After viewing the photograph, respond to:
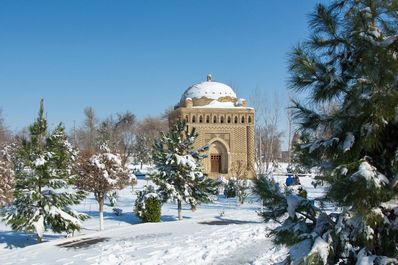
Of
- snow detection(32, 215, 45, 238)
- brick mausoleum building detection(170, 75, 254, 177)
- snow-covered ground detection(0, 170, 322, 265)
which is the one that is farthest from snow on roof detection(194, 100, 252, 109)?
snow detection(32, 215, 45, 238)

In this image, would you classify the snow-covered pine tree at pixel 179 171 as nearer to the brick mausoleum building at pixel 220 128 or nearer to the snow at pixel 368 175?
the snow at pixel 368 175

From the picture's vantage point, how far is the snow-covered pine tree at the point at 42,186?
48.0ft

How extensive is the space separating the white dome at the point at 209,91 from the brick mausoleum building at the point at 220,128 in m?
0.11

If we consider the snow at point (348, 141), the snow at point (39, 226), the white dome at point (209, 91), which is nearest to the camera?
the snow at point (348, 141)

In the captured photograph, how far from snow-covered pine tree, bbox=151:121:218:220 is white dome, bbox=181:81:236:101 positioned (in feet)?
61.8

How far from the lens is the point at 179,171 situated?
19266 millimetres

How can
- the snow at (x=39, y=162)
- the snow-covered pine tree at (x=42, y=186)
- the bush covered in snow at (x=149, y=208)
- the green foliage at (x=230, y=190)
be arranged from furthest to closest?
Answer: the green foliage at (x=230, y=190), the bush covered in snow at (x=149, y=208), the snow at (x=39, y=162), the snow-covered pine tree at (x=42, y=186)

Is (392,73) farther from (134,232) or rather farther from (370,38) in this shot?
(134,232)

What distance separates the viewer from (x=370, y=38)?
13.7ft

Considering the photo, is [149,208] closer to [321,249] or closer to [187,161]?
[187,161]

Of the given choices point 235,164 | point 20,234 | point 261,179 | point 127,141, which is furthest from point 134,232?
point 127,141

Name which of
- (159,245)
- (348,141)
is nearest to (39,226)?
(159,245)

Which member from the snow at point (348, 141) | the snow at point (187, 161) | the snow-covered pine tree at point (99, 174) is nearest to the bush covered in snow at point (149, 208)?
the snow-covered pine tree at point (99, 174)

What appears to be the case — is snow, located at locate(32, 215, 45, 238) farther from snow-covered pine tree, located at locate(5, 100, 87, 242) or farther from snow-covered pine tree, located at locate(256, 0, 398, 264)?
snow-covered pine tree, located at locate(256, 0, 398, 264)
